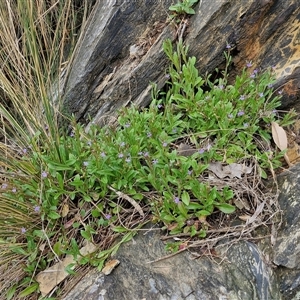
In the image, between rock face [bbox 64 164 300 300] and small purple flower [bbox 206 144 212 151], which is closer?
rock face [bbox 64 164 300 300]

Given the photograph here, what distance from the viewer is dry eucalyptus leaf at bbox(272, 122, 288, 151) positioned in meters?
2.53

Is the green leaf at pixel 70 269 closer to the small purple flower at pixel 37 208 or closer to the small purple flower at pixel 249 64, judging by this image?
the small purple flower at pixel 37 208

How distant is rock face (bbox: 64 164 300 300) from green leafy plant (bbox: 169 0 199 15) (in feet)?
5.00

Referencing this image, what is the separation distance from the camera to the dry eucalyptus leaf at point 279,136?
253 cm

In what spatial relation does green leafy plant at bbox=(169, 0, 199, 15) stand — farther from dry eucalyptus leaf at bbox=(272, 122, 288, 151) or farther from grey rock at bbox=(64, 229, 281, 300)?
grey rock at bbox=(64, 229, 281, 300)

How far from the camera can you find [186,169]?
2301 millimetres

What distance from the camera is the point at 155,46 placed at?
10.0ft

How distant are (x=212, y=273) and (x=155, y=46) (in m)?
1.76

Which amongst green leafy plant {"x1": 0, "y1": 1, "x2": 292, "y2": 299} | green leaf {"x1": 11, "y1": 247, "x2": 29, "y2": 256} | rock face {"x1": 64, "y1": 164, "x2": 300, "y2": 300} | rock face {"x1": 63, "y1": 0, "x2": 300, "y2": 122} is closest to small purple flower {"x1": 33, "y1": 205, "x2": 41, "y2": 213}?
green leafy plant {"x1": 0, "y1": 1, "x2": 292, "y2": 299}

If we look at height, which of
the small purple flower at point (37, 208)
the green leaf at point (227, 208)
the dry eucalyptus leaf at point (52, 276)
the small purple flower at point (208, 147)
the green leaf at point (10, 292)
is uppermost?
the small purple flower at point (37, 208)

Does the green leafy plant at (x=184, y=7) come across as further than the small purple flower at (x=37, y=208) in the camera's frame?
Yes

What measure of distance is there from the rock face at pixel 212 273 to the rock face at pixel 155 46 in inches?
43.1

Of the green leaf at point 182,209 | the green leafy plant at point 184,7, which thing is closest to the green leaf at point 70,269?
the green leaf at point 182,209

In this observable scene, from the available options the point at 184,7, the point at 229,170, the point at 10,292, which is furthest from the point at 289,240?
the point at 184,7
